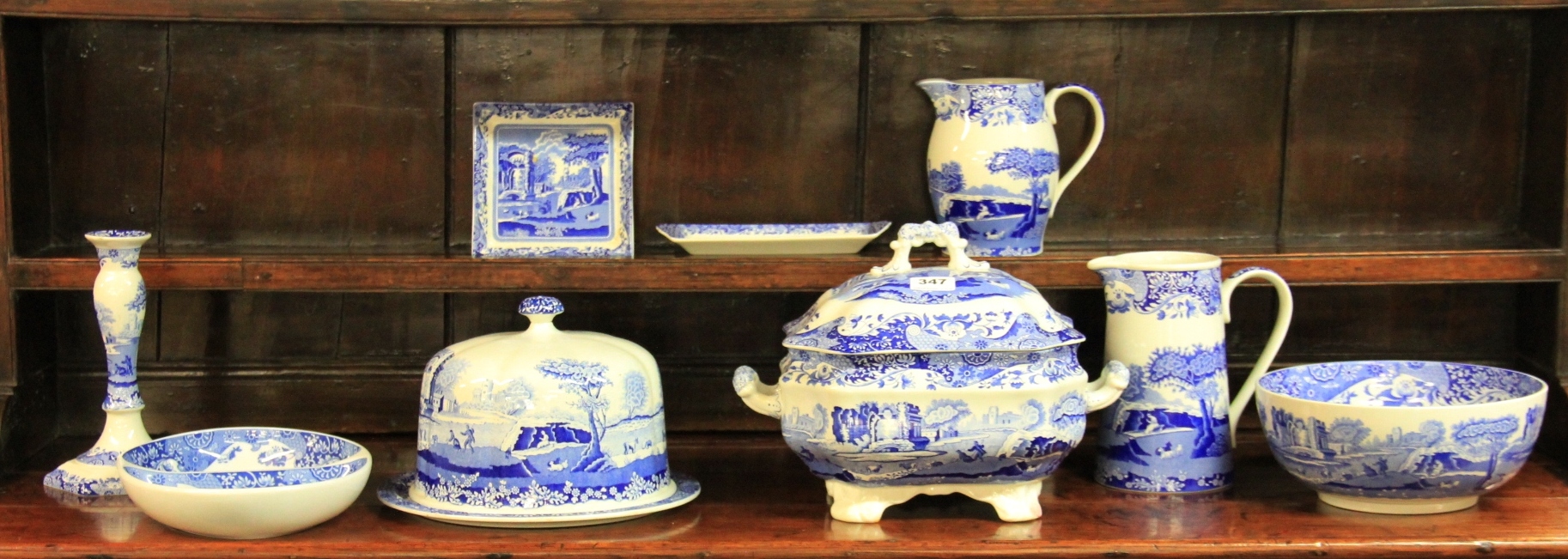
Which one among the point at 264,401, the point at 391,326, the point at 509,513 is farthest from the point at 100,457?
the point at 509,513

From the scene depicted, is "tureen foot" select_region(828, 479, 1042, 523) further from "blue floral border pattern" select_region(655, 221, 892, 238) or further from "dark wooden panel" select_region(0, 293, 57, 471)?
"dark wooden panel" select_region(0, 293, 57, 471)

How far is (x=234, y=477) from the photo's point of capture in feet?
4.61

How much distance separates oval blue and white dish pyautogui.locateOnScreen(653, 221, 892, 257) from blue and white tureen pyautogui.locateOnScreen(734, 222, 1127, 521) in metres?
0.18

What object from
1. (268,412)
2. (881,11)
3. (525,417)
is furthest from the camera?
(268,412)

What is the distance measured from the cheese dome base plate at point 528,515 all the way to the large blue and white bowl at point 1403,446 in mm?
600

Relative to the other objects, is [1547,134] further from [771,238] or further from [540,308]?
[540,308]

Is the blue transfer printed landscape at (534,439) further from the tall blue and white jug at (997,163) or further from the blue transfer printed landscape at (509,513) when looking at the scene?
the tall blue and white jug at (997,163)

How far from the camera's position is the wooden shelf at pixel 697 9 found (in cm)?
157

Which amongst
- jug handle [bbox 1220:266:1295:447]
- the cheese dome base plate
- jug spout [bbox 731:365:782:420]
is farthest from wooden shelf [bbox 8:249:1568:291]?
the cheese dome base plate

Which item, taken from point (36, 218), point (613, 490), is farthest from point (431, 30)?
point (613, 490)

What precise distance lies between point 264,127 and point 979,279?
86cm

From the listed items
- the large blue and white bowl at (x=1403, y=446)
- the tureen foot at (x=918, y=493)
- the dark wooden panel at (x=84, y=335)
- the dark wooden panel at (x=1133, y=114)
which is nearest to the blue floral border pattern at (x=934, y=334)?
the tureen foot at (x=918, y=493)

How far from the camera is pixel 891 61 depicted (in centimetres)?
177

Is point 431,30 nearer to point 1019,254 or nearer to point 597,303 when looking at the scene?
point 597,303
